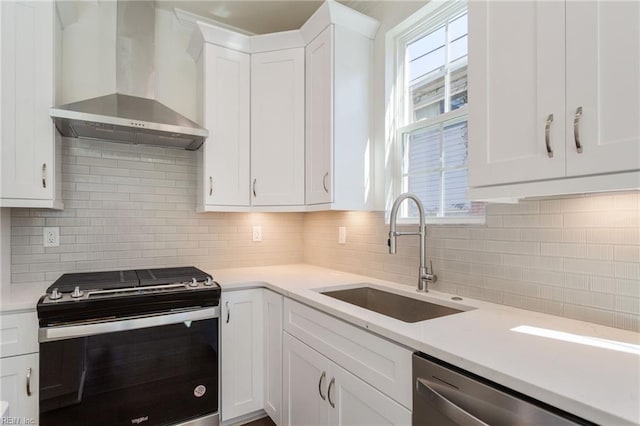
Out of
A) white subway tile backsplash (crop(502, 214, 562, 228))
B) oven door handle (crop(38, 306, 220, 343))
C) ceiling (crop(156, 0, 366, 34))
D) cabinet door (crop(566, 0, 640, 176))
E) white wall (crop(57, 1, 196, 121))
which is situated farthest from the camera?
ceiling (crop(156, 0, 366, 34))

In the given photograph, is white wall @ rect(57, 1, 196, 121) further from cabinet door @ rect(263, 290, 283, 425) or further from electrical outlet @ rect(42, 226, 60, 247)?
cabinet door @ rect(263, 290, 283, 425)

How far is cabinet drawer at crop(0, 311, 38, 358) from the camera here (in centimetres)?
156

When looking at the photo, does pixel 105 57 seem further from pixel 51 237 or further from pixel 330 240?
pixel 330 240

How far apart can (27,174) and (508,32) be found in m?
2.30

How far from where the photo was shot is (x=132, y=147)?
238 cm

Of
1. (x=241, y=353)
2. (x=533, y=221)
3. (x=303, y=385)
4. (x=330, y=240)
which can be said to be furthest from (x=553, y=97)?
(x=241, y=353)

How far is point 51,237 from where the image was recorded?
2.13 m

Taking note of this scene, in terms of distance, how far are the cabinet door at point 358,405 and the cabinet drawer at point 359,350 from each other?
0.03 meters

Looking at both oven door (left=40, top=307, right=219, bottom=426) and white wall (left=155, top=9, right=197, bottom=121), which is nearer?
oven door (left=40, top=307, right=219, bottom=426)

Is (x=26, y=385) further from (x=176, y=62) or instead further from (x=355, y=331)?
(x=176, y=62)

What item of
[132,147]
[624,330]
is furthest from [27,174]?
[624,330]

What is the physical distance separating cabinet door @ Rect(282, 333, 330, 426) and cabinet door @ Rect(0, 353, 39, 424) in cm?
118

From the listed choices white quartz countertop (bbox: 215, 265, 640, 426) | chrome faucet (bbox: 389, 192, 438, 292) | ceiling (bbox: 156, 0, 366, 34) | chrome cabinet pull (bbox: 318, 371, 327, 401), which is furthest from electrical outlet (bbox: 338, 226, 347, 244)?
ceiling (bbox: 156, 0, 366, 34)

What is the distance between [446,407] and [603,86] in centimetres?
97
